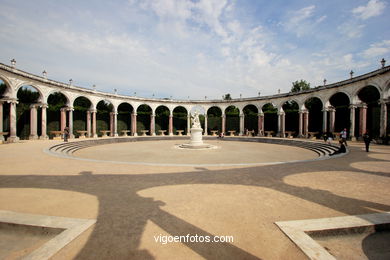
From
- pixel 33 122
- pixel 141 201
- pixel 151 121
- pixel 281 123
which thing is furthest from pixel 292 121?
pixel 33 122

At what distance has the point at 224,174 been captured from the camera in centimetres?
685

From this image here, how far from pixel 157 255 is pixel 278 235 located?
76.9 inches

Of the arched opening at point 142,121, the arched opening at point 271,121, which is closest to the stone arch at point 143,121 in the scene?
the arched opening at point 142,121

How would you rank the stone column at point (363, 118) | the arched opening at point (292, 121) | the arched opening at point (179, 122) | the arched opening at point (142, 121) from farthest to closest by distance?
the arched opening at point (179, 122)
the arched opening at point (142, 121)
the arched opening at point (292, 121)
the stone column at point (363, 118)

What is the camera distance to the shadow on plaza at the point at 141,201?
2738mm

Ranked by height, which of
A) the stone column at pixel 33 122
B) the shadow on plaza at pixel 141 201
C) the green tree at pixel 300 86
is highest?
the green tree at pixel 300 86

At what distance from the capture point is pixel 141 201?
14.5 feet

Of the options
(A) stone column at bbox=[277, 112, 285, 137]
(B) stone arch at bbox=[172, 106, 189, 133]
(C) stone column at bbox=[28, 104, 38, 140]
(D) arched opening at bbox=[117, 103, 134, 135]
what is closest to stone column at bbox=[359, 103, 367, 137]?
(A) stone column at bbox=[277, 112, 285, 137]

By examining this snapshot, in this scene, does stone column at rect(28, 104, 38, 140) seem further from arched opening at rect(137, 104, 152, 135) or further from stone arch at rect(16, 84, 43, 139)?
arched opening at rect(137, 104, 152, 135)

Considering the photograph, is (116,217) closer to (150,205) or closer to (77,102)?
(150,205)

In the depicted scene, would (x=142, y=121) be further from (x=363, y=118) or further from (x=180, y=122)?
(x=363, y=118)

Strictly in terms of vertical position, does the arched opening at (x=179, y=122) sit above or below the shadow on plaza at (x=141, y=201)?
above

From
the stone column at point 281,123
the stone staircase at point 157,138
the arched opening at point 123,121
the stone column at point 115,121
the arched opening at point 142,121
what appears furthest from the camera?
the arched opening at point 142,121

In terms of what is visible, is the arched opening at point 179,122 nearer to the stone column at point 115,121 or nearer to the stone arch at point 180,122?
the stone arch at point 180,122
